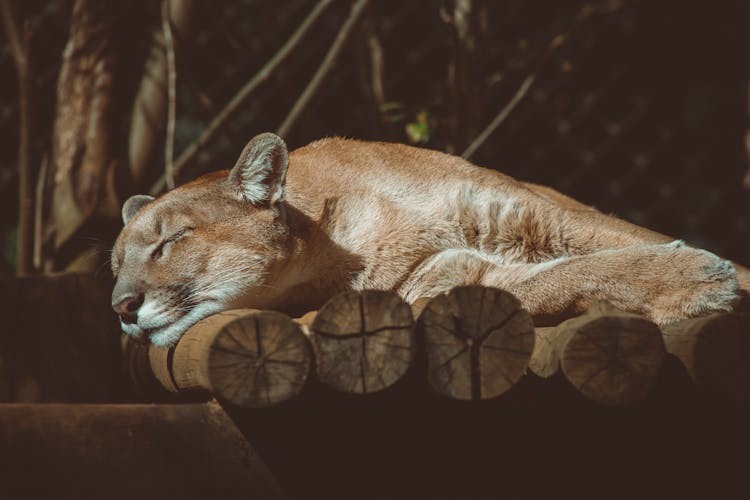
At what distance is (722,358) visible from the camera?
204cm

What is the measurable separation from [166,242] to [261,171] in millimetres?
334

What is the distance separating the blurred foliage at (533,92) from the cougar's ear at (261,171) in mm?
1169

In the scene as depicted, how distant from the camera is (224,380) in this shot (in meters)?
1.89

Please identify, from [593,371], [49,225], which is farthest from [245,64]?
[593,371]

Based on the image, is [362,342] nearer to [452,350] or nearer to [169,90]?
[452,350]

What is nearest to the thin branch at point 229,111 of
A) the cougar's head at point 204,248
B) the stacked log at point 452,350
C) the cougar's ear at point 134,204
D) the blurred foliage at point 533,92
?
the blurred foliage at point 533,92

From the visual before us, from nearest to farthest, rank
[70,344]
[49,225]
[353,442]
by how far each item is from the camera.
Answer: [353,442]
[70,344]
[49,225]

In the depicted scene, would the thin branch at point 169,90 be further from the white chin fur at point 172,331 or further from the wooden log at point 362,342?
the wooden log at point 362,342

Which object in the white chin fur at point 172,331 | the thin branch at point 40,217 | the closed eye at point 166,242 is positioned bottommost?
the thin branch at point 40,217

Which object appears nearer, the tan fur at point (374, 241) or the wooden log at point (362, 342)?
the wooden log at point (362, 342)

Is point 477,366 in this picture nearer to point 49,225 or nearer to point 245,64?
point 49,225

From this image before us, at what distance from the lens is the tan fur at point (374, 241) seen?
267cm

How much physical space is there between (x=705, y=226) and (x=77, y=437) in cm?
444

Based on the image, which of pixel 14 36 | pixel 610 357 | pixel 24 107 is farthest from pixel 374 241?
pixel 14 36
